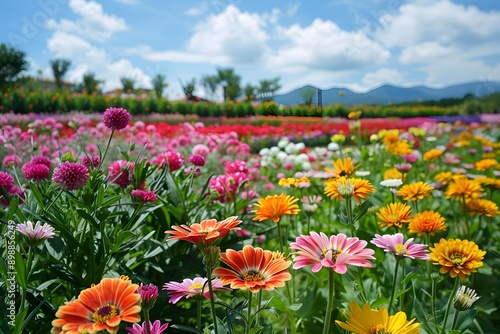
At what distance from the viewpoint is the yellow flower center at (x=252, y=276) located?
0.66 meters

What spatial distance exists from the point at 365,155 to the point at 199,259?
5.86 ft

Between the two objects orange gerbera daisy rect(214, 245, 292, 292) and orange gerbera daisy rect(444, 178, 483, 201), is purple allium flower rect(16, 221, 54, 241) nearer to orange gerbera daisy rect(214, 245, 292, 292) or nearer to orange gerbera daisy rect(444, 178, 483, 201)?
orange gerbera daisy rect(214, 245, 292, 292)

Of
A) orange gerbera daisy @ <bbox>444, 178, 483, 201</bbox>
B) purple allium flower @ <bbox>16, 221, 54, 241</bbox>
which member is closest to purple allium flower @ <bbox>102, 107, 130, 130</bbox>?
purple allium flower @ <bbox>16, 221, 54, 241</bbox>

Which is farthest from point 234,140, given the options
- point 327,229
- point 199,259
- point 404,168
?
point 199,259

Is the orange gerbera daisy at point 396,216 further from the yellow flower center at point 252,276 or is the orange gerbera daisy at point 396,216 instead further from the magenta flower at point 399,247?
the yellow flower center at point 252,276

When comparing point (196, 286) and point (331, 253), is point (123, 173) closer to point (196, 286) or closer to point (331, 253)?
point (196, 286)

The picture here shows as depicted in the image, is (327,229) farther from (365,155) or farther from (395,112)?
(395,112)

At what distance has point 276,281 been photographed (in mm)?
638

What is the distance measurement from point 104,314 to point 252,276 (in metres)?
0.24

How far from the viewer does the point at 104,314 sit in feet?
1.76

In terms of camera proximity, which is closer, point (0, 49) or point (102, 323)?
point (102, 323)

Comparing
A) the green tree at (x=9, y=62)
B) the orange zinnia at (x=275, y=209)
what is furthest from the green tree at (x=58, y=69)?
the orange zinnia at (x=275, y=209)

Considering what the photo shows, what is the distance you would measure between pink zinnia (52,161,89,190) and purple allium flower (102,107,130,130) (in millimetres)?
319

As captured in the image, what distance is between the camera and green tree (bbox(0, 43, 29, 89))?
16.8 feet
